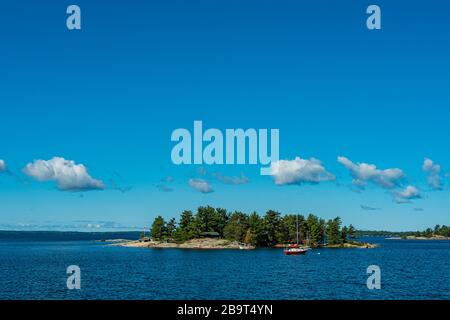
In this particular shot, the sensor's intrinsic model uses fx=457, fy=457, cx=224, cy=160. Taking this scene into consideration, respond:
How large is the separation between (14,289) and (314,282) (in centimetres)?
5311

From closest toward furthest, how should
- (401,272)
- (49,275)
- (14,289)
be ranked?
(14,289) < (49,275) < (401,272)

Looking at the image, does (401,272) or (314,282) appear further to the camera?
(401,272)

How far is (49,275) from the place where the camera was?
95.9 metres

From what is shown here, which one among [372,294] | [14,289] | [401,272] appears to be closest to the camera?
[372,294]

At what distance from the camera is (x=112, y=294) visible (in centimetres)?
6975

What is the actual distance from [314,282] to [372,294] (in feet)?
58.9
